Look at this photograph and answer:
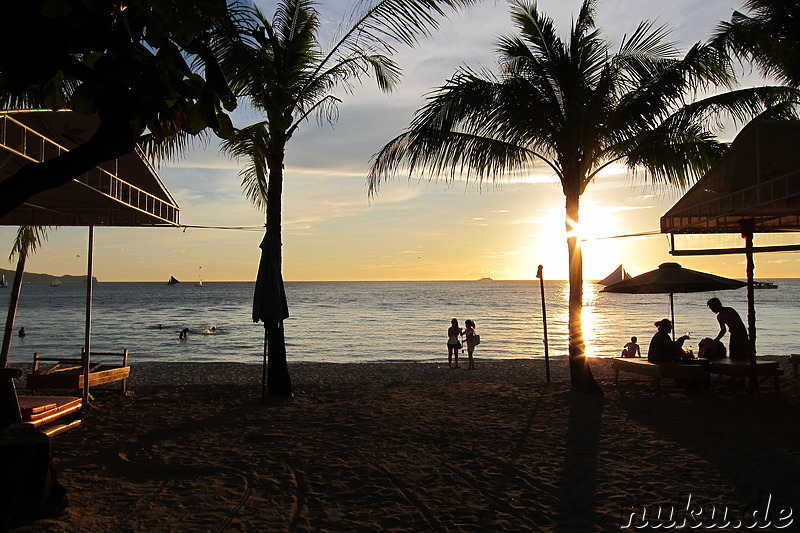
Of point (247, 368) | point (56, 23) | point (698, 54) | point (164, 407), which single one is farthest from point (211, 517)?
point (247, 368)

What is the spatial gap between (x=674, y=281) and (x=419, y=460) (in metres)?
6.96

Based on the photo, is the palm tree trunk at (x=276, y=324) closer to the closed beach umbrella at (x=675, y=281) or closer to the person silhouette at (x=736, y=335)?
the closed beach umbrella at (x=675, y=281)

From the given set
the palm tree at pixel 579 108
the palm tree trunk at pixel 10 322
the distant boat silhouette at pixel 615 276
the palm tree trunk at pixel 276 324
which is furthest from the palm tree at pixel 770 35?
the distant boat silhouette at pixel 615 276

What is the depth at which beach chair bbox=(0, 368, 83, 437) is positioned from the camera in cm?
470

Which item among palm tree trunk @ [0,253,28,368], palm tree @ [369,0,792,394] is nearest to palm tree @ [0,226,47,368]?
palm tree trunk @ [0,253,28,368]

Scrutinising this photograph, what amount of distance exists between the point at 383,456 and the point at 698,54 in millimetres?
7814

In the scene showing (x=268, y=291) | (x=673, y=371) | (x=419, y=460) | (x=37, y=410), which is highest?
(x=268, y=291)

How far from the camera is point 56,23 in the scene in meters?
3.45

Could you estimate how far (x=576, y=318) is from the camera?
1042 centimetres

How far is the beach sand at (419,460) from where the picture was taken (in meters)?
4.61

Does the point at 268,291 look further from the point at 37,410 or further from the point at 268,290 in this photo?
the point at 37,410

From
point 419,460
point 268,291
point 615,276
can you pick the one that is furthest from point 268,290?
point 615,276

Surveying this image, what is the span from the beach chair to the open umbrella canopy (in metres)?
9.41

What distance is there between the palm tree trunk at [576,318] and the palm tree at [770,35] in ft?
10.8
